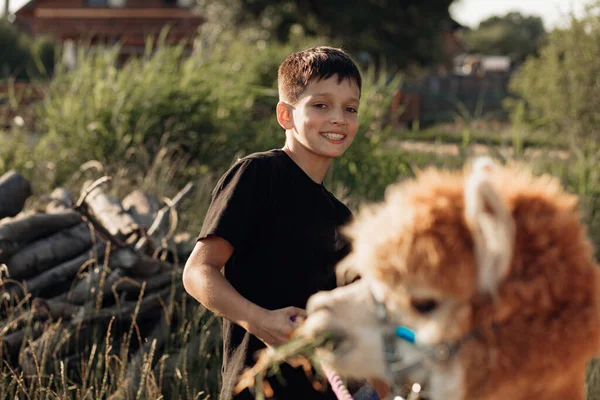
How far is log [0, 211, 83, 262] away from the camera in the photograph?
4445 mm

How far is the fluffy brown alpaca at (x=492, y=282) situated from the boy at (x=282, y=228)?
0.57 meters

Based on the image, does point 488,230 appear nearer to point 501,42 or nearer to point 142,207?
point 142,207

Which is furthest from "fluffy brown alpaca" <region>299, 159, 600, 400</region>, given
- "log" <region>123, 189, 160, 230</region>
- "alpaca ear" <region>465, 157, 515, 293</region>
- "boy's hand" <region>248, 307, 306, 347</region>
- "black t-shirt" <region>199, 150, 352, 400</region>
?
"log" <region>123, 189, 160, 230</region>

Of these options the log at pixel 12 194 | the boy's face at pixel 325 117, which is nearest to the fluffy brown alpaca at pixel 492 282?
the boy's face at pixel 325 117

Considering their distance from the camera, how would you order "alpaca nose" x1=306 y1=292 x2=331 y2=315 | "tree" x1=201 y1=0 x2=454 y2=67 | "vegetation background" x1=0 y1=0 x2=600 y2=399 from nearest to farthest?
"alpaca nose" x1=306 y1=292 x2=331 y2=315 < "vegetation background" x1=0 y1=0 x2=600 y2=399 < "tree" x1=201 y1=0 x2=454 y2=67

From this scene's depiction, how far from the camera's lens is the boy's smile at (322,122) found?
8.53 feet

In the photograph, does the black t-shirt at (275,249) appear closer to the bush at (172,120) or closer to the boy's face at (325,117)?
the boy's face at (325,117)

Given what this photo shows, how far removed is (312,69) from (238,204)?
59cm

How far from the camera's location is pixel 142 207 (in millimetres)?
5453

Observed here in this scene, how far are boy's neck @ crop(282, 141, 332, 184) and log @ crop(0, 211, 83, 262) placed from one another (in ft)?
7.77

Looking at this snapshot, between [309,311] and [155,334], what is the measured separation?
2.94 metres

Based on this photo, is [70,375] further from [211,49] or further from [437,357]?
[211,49]

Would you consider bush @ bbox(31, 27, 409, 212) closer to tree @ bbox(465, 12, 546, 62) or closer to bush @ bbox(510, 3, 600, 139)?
bush @ bbox(510, 3, 600, 139)

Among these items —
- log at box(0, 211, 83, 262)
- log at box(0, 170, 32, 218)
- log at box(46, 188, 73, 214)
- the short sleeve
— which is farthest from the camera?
log at box(46, 188, 73, 214)
